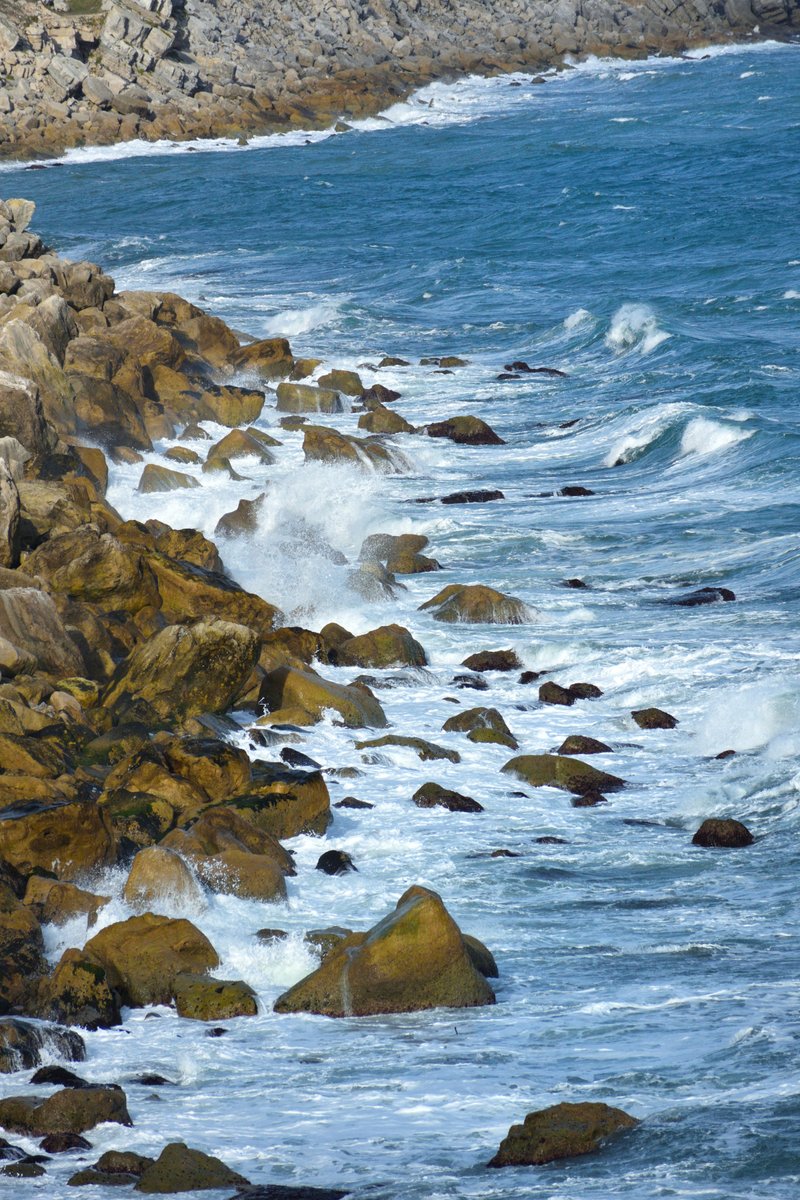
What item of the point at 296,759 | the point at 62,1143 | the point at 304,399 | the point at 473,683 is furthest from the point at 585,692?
the point at 304,399

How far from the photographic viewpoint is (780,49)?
372ft

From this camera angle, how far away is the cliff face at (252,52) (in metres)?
88.7

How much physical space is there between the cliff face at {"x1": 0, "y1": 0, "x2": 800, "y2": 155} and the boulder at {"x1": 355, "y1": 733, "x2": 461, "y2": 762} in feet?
239

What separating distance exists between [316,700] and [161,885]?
5.44 metres

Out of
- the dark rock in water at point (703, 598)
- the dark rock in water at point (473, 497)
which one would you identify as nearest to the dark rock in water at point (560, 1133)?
the dark rock in water at point (703, 598)

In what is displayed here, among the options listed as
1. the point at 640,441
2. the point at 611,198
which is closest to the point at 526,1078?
the point at 640,441

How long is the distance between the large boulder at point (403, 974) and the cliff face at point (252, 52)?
78253 mm

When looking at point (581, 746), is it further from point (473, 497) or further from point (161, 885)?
point (473, 497)

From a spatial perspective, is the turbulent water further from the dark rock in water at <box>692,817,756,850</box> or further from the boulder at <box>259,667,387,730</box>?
the boulder at <box>259,667,387,730</box>

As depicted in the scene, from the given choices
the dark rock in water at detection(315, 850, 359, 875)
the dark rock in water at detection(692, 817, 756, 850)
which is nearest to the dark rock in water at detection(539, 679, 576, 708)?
the dark rock in water at detection(692, 817, 756, 850)

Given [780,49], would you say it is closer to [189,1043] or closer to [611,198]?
[611,198]

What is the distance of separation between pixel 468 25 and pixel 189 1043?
111265mm

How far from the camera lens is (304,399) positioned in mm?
33906

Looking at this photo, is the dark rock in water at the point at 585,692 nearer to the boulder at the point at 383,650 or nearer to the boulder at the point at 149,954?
the boulder at the point at 383,650
